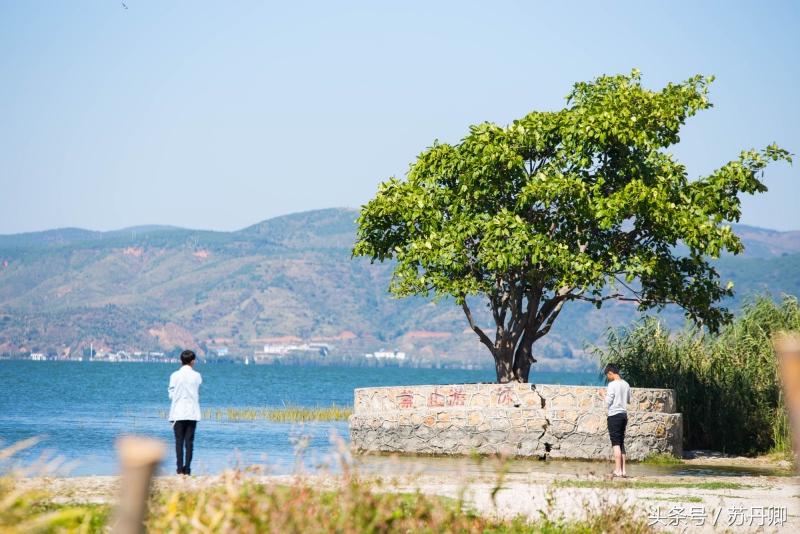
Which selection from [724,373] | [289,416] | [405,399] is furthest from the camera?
[289,416]

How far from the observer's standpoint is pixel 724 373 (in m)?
28.9

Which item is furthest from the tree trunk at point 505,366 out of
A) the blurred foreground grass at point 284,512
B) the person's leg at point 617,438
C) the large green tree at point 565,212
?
the blurred foreground grass at point 284,512

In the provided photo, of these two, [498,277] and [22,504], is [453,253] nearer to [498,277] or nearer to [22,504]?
[498,277]

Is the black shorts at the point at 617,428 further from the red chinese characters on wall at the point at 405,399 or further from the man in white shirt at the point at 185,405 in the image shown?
the red chinese characters on wall at the point at 405,399

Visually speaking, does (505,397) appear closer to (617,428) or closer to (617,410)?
(617,410)

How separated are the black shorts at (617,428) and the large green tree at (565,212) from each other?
734 cm

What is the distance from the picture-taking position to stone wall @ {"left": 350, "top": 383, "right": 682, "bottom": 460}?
86.2 feet

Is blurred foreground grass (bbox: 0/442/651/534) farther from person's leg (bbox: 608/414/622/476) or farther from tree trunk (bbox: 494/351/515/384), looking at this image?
tree trunk (bbox: 494/351/515/384)

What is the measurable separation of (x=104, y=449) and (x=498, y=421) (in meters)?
11.8

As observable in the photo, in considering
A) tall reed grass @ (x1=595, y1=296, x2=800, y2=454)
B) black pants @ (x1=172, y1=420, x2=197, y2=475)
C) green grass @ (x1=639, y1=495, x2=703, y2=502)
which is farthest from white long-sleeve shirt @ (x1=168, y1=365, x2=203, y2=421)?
tall reed grass @ (x1=595, y1=296, x2=800, y2=454)

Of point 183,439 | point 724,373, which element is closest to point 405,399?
point 724,373

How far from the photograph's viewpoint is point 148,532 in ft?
30.3

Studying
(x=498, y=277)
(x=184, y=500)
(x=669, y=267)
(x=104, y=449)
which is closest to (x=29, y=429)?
(x=104, y=449)

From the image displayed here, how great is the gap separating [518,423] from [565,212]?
5653 millimetres
